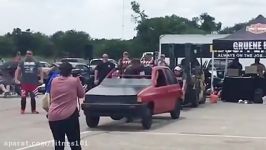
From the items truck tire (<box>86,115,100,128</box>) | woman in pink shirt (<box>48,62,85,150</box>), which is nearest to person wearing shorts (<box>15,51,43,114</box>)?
truck tire (<box>86,115,100,128</box>)

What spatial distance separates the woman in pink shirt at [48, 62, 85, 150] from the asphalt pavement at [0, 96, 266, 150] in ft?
9.43

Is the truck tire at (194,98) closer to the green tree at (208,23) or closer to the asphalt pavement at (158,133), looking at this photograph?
the asphalt pavement at (158,133)

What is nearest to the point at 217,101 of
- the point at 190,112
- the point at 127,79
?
the point at 190,112

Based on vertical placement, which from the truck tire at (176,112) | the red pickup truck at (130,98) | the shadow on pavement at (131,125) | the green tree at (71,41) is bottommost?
the shadow on pavement at (131,125)

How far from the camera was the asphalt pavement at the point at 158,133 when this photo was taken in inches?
510

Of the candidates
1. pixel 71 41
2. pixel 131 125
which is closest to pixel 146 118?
pixel 131 125

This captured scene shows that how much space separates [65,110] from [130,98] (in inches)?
245

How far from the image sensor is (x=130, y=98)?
15.6m

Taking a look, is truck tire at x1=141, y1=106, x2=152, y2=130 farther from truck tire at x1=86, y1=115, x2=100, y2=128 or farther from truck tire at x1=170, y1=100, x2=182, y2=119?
truck tire at x1=170, y1=100, x2=182, y2=119

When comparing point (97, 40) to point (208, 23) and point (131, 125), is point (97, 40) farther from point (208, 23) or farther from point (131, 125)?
point (131, 125)

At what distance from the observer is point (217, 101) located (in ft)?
89.7

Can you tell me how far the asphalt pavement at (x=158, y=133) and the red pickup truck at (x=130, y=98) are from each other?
394mm

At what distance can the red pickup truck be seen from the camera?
1555 cm

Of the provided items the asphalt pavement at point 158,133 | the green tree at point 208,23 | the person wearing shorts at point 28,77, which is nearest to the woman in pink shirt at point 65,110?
the asphalt pavement at point 158,133
